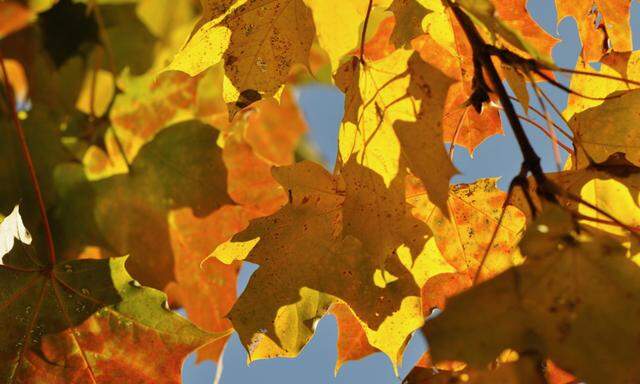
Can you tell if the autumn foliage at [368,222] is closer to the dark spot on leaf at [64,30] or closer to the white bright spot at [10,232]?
the white bright spot at [10,232]

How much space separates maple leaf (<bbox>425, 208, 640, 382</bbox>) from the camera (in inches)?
27.5

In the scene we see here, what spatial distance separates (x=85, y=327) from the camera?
117cm

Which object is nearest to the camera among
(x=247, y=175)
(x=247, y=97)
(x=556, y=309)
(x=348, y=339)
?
(x=556, y=309)

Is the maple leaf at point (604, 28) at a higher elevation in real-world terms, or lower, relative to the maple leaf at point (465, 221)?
higher

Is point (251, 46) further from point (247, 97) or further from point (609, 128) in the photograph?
point (609, 128)

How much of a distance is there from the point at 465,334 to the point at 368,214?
346 millimetres

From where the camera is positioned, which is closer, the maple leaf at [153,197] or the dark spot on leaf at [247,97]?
the dark spot on leaf at [247,97]

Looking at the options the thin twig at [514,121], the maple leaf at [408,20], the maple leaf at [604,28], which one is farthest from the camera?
the maple leaf at [604,28]

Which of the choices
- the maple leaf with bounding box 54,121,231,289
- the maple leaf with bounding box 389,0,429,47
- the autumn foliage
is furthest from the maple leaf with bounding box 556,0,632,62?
the maple leaf with bounding box 54,121,231,289

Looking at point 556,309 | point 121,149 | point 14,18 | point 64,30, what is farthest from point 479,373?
point 14,18

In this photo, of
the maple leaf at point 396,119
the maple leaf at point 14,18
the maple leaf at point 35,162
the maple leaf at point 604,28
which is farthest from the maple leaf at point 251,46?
the maple leaf at point 14,18

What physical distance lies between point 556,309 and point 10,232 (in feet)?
2.46

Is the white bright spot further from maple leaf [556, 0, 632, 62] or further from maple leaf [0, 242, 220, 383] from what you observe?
maple leaf [556, 0, 632, 62]

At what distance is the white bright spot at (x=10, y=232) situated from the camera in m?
1.07
